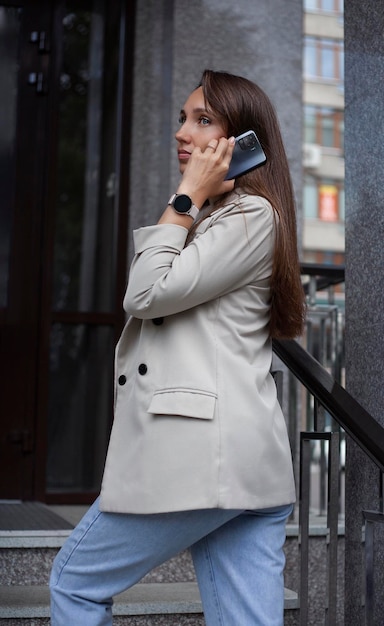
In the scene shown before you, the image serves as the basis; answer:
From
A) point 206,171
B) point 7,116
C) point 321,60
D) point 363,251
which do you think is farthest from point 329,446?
point 321,60

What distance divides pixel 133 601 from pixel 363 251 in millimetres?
1436

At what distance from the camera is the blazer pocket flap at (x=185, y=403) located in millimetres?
1899

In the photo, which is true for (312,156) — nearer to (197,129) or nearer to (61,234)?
(61,234)

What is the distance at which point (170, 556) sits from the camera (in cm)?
200

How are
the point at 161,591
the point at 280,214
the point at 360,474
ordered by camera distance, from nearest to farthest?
the point at 280,214
the point at 360,474
the point at 161,591

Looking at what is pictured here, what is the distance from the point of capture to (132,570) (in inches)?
77.2

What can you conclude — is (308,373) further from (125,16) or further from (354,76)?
(125,16)

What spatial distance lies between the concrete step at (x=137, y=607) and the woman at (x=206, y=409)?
→ 3.61 ft

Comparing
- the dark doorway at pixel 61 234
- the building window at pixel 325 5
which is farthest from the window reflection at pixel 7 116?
the building window at pixel 325 5

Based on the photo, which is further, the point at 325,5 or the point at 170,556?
the point at 325,5

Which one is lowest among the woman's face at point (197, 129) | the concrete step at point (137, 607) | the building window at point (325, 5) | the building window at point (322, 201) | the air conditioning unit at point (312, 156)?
the concrete step at point (137, 607)

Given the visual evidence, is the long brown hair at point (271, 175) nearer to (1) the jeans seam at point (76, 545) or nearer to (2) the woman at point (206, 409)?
(2) the woman at point (206, 409)

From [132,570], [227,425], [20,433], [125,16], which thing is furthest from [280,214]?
[125,16]

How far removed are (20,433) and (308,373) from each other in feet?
8.35
